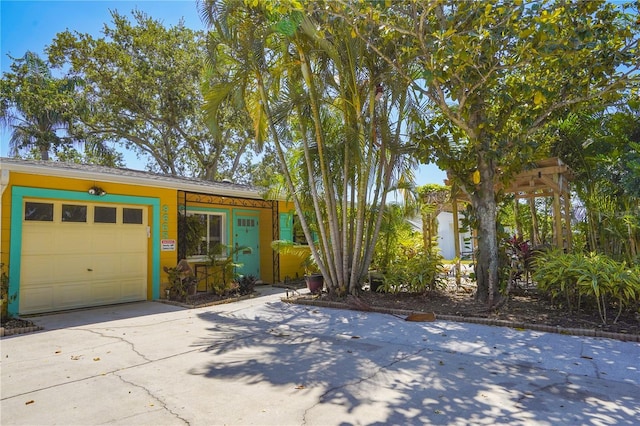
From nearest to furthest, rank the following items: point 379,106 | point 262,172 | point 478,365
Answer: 1. point 478,365
2. point 379,106
3. point 262,172

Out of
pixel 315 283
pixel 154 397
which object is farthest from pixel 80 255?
pixel 154 397

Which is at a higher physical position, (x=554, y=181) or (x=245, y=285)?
(x=554, y=181)

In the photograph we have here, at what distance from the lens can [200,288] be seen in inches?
420

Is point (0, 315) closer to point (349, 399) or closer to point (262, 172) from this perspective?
point (349, 399)

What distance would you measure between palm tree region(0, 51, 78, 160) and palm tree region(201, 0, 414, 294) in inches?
447

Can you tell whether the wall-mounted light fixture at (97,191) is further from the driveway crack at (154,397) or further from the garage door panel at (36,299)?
the driveway crack at (154,397)

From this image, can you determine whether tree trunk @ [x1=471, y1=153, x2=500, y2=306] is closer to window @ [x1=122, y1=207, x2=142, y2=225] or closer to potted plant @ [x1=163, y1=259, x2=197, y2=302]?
→ potted plant @ [x1=163, y1=259, x2=197, y2=302]

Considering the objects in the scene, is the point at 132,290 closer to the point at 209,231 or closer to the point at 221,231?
the point at 209,231

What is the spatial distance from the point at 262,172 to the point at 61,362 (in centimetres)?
1805

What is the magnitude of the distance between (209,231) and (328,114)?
472 cm

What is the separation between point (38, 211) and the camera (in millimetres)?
7570

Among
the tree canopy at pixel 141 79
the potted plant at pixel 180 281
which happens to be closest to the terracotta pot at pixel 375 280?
the potted plant at pixel 180 281

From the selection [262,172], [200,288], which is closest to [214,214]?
[200,288]

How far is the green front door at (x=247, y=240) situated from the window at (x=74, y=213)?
13.5ft
